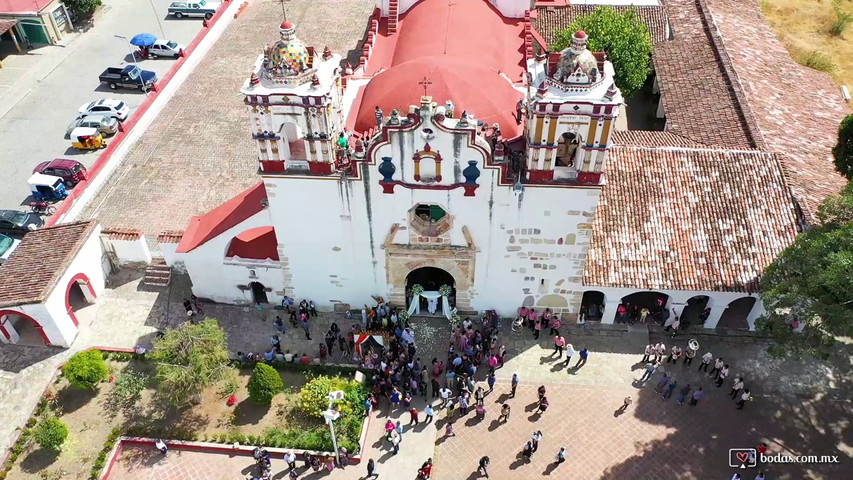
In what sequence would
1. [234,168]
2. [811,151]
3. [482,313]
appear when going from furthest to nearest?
[234,168]
[811,151]
[482,313]

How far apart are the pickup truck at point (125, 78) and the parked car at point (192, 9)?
37.3 ft

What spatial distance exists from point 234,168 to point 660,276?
87.5 ft

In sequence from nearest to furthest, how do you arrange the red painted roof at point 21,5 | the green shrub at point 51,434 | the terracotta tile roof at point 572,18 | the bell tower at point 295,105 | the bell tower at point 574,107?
the bell tower at point 574,107 → the bell tower at point 295,105 → the green shrub at point 51,434 → the terracotta tile roof at point 572,18 → the red painted roof at point 21,5

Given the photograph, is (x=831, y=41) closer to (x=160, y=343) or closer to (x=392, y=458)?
(x=392, y=458)

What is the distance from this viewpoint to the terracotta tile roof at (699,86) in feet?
120

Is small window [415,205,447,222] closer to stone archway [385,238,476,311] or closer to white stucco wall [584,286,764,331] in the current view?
stone archway [385,238,476,311]

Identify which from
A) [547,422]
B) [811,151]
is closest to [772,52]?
[811,151]

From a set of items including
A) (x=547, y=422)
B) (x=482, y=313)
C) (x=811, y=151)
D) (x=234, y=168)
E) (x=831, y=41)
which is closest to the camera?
(x=547, y=422)

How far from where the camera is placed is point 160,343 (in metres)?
28.7

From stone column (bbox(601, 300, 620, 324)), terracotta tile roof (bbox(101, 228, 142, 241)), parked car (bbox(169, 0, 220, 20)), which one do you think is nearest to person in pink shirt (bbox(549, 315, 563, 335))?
stone column (bbox(601, 300, 620, 324))

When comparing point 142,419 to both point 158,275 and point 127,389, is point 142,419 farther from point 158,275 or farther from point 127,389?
point 158,275

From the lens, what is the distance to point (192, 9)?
60.5m

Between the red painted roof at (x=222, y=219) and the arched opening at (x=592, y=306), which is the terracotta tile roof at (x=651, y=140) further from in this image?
the red painted roof at (x=222, y=219)

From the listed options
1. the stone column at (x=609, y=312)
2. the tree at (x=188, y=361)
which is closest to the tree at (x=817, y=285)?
the stone column at (x=609, y=312)
